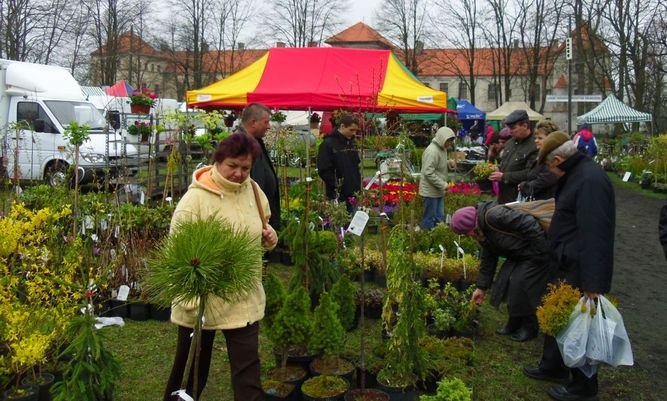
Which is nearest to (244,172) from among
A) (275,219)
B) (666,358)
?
(275,219)

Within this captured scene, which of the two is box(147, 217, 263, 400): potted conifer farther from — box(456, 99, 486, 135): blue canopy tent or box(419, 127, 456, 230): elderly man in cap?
box(456, 99, 486, 135): blue canopy tent

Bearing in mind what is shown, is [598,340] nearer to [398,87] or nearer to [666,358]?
[666,358]

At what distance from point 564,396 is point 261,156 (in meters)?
2.62

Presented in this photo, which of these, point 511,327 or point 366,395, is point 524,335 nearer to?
point 511,327

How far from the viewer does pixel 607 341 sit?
3.27 meters

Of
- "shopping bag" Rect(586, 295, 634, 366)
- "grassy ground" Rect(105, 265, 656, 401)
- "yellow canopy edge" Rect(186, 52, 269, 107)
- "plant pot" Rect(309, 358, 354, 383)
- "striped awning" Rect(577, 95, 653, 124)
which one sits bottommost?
"grassy ground" Rect(105, 265, 656, 401)

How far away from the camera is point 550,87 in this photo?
56.0 m

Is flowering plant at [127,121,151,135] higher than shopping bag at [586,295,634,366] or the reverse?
higher

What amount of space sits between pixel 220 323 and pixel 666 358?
3.61 meters

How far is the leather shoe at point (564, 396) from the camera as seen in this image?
141 inches

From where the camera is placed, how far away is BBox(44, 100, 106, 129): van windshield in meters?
13.0

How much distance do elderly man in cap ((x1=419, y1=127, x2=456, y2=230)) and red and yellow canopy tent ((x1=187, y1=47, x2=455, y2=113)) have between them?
1.00 metres

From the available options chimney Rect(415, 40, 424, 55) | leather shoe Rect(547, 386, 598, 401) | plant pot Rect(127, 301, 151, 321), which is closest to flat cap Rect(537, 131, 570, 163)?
leather shoe Rect(547, 386, 598, 401)

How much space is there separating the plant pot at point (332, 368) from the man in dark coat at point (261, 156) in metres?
1.39
